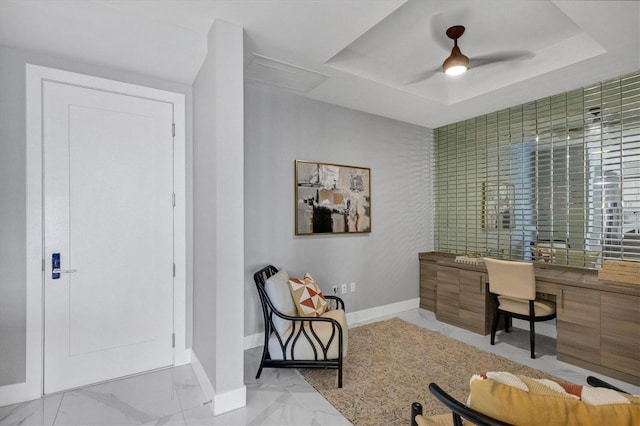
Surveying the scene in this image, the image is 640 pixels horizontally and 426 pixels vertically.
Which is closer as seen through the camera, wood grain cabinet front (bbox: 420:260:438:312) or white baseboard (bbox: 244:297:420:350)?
white baseboard (bbox: 244:297:420:350)

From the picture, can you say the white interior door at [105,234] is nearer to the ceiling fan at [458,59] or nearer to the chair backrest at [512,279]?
the ceiling fan at [458,59]

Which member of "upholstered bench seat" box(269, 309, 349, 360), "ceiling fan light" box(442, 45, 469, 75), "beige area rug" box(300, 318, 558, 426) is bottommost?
"beige area rug" box(300, 318, 558, 426)

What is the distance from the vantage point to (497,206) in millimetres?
3936

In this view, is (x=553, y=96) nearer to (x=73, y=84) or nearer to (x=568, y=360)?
(x=568, y=360)

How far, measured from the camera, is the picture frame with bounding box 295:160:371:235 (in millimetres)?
3359

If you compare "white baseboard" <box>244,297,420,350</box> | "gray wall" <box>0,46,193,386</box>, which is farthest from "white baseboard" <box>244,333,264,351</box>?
"gray wall" <box>0,46,193,386</box>

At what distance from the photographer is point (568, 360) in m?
2.80

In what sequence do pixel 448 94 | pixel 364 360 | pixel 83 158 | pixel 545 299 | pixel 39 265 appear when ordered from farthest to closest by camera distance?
pixel 448 94 → pixel 545 299 → pixel 364 360 → pixel 83 158 → pixel 39 265

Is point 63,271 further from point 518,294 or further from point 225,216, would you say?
point 518,294

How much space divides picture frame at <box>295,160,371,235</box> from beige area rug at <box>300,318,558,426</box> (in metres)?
1.26

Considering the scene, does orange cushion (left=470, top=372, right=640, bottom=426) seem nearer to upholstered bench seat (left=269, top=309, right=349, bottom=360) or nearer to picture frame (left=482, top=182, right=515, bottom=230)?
upholstered bench seat (left=269, top=309, right=349, bottom=360)

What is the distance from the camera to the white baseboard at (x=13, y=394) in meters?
2.12

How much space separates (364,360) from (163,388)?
1679 millimetres

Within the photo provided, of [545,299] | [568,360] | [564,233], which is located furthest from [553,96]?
[568,360]
